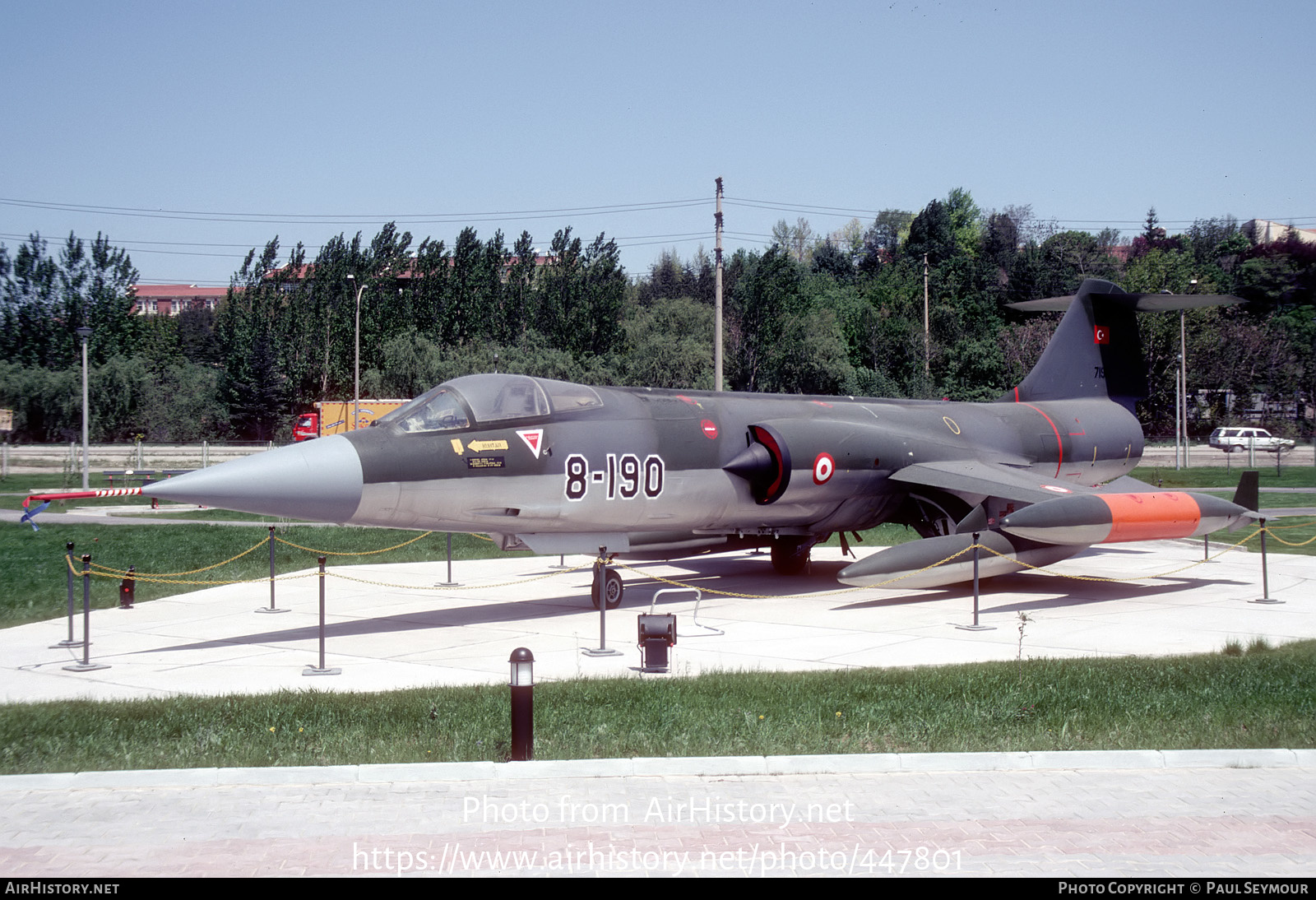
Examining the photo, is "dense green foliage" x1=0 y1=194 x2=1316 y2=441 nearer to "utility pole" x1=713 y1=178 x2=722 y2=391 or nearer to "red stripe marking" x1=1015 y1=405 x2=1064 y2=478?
"utility pole" x1=713 y1=178 x2=722 y2=391

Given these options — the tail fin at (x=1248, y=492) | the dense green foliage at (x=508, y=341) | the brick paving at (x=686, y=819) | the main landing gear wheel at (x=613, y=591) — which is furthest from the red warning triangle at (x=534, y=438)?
the dense green foliage at (x=508, y=341)

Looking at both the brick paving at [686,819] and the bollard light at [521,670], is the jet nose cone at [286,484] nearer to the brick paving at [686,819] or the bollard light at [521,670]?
the brick paving at [686,819]

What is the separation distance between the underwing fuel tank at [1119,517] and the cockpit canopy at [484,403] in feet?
19.7

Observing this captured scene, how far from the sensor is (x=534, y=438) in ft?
42.6

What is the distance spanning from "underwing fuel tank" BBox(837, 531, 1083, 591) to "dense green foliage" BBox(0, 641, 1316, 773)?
Result: 15.4 ft

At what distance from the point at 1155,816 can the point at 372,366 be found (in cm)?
5702

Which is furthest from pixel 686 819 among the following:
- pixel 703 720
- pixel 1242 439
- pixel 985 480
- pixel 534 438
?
pixel 1242 439

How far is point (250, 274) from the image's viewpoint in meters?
62.2

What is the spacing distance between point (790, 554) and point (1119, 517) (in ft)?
16.9

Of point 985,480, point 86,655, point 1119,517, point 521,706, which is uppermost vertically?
point 985,480

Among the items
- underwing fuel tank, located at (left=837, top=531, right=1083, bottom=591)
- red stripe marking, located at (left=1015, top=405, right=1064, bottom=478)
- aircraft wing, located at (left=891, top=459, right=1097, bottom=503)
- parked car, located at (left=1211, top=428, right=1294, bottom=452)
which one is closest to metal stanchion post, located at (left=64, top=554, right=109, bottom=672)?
underwing fuel tank, located at (left=837, top=531, right=1083, bottom=591)

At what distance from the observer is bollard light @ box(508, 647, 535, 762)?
22.6 feet

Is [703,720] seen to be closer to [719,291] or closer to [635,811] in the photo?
[635,811]
